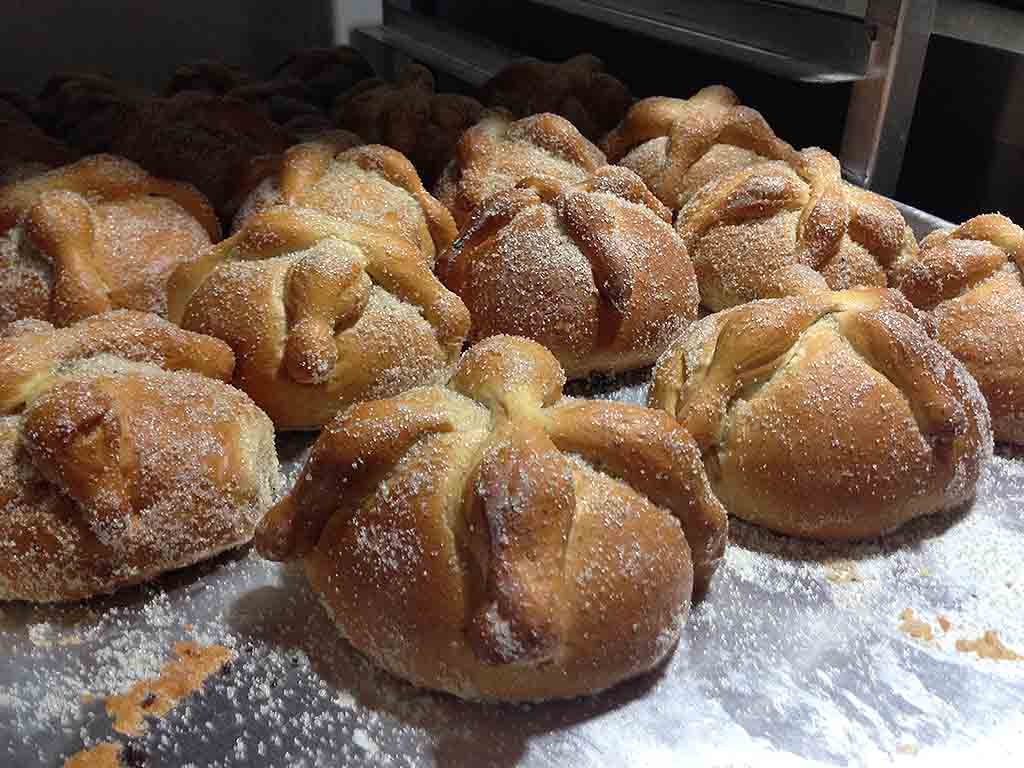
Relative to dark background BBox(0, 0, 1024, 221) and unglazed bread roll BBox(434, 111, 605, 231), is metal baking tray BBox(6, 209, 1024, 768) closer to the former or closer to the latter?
unglazed bread roll BBox(434, 111, 605, 231)

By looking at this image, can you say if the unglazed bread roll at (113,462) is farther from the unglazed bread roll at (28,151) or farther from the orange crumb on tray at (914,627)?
the orange crumb on tray at (914,627)

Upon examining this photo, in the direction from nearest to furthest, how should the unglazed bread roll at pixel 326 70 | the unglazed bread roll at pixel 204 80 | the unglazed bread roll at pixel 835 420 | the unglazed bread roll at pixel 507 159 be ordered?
the unglazed bread roll at pixel 835 420, the unglazed bread roll at pixel 507 159, the unglazed bread roll at pixel 204 80, the unglazed bread roll at pixel 326 70

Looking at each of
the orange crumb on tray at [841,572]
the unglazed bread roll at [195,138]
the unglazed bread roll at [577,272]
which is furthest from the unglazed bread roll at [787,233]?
the unglazed bread roll at [195,138]

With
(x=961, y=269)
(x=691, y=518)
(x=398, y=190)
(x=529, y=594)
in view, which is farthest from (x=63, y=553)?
(x=961, y=269)

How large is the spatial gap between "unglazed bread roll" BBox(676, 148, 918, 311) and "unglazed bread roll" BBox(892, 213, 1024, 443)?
72 mm

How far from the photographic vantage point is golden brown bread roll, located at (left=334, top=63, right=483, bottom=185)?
1.87 metres

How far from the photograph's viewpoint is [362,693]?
1028 mm

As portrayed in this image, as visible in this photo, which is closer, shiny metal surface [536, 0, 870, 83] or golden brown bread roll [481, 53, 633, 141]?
shiny metal surface [536, 0, 870, 83]

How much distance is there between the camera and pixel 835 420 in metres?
1.20

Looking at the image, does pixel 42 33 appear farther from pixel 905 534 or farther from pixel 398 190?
pixel 905 534

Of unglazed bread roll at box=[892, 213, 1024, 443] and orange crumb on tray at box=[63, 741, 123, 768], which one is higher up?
unglazed bread roll at box=[892, 213, 1024, 443]

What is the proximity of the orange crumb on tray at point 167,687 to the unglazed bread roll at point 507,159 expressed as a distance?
91cm

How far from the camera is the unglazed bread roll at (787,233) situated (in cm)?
158

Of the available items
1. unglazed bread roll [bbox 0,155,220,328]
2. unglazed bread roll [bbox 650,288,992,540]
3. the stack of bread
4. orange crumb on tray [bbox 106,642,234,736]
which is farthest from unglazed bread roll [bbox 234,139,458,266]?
orange crumb on tray [bbox 106,642,234,736]
